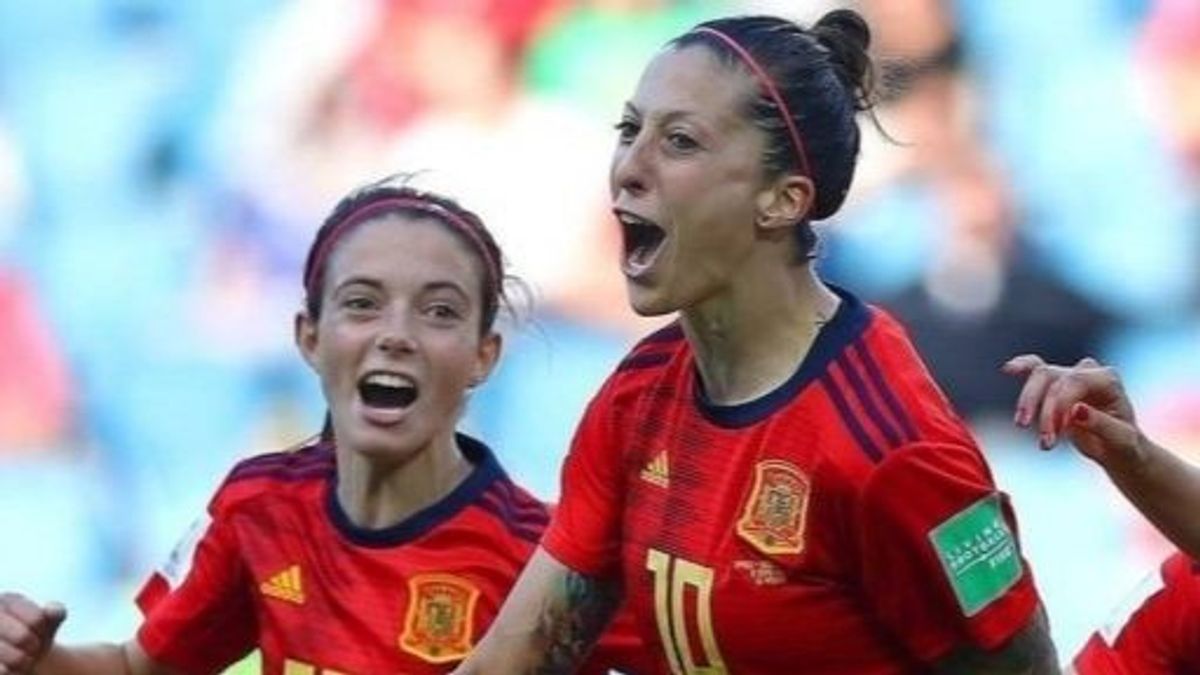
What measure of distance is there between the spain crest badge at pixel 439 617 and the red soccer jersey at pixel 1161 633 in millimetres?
775

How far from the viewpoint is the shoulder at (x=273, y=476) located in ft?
13.0

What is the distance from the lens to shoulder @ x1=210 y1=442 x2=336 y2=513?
156 inches

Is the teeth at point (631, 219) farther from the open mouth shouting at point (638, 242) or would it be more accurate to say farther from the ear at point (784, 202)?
the ear at point (784, 202)

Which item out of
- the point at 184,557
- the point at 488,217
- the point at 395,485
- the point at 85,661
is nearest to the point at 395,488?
the point at 395,485

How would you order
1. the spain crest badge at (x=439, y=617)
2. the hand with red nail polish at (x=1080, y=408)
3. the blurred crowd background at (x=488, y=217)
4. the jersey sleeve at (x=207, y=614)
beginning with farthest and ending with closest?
the blurred crowd background at (x=488, y=217)
the jersey sleeve at (x=207, y=614)
the spain crest badge at (x=439, y=617)
the hand with red nail polish at (x=1080, y=408)

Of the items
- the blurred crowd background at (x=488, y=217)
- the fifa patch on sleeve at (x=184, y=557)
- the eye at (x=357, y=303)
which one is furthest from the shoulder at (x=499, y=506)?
the blurred crowd background at (x=488, y=217)

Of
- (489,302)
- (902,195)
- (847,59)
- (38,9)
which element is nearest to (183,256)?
(38,9)

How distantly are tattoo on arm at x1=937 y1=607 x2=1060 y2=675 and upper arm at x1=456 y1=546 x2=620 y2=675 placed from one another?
47 centimetres

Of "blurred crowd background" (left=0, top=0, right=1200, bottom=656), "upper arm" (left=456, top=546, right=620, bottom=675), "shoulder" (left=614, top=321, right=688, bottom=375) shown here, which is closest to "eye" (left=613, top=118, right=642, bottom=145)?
"shoulder" (left=614, top=321, right=688, bottom=375)

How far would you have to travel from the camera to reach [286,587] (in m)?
3.87

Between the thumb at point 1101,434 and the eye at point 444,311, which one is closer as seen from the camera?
the thumb at point 1101,434

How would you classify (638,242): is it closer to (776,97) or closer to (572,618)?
(776,97)

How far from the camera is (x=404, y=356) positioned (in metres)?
3.84

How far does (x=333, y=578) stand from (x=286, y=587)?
0.06 meters
